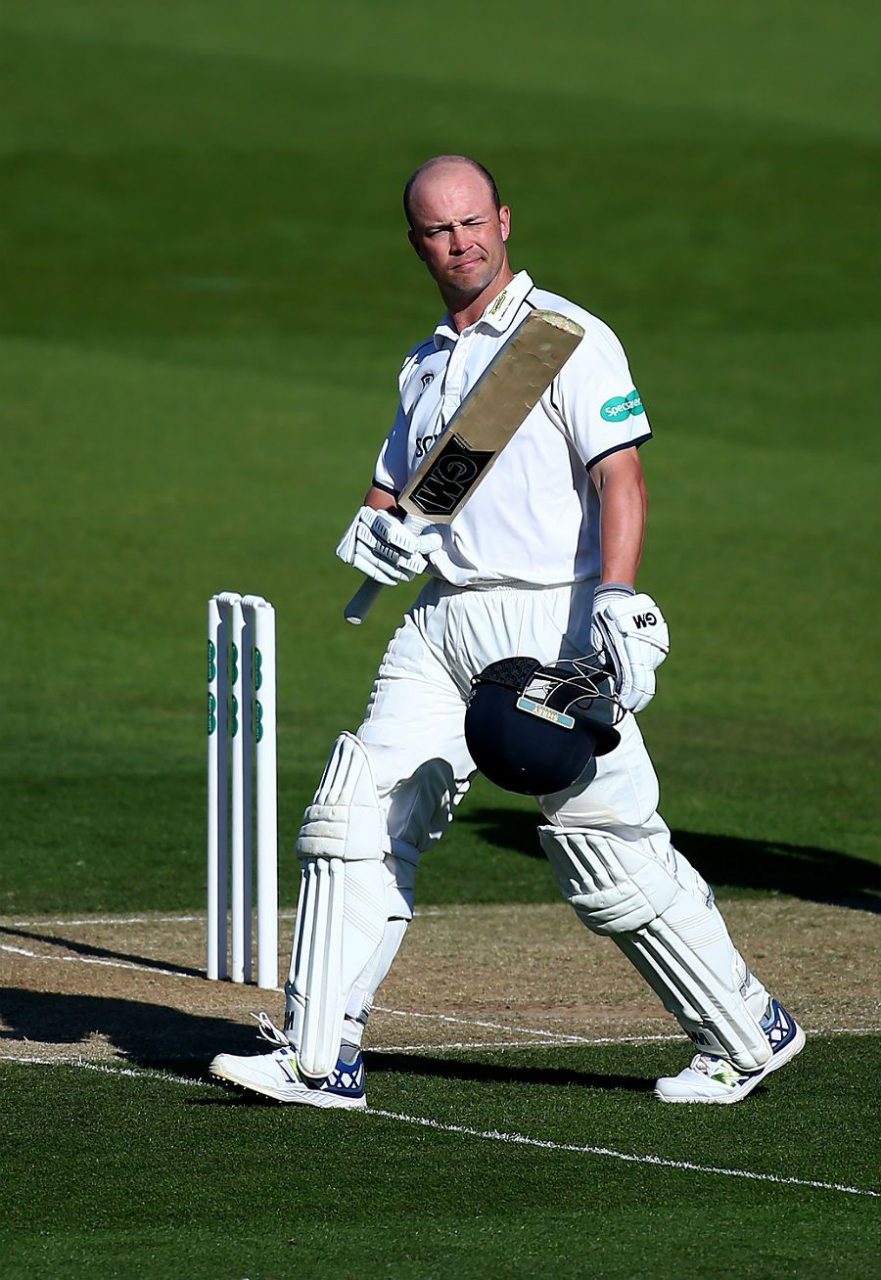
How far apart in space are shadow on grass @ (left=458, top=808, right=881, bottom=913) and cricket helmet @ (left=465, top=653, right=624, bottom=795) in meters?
3.91

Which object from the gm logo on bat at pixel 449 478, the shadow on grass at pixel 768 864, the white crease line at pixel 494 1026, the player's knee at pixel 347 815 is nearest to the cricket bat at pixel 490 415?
the gm logo on bat at pixel 449 478

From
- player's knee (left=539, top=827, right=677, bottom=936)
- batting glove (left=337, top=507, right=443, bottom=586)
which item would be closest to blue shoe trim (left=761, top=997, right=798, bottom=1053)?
player's knee (left=539, top=827, right=677, bottom=936)

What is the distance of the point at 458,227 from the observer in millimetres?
5582

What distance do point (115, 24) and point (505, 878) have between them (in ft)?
133

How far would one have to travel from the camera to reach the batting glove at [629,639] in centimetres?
525

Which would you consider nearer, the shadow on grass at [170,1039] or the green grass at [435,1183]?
the green grass at [435,1183]

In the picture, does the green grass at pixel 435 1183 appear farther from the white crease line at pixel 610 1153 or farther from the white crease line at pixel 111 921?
the white crease line at pixel 111 921

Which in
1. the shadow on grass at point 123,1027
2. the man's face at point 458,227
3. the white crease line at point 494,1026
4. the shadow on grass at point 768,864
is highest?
the man's face at point 458,227

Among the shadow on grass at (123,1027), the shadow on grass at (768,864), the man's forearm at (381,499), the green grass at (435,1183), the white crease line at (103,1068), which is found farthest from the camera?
the shadow on grass at (768,864)

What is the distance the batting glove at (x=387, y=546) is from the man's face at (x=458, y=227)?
55cm

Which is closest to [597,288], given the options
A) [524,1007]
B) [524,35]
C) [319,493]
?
[319,493]

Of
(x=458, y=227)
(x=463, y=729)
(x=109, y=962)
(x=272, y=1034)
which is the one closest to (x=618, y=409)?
(x=458, y=227)

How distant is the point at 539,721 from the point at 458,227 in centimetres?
123

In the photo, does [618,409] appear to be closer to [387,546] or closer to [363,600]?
[387,546]
